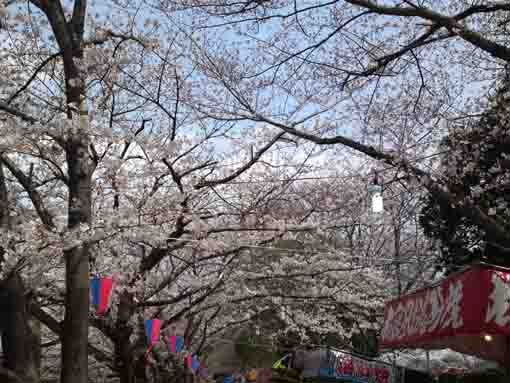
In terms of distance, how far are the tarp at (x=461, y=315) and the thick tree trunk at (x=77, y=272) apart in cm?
376

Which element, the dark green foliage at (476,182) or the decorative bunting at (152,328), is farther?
the decorative bunting at (152,328)

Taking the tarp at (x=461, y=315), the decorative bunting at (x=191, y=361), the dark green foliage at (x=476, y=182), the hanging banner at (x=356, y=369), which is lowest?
the decorative bunting at (x=191, y=361)

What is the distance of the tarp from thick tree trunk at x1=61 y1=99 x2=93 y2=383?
3.76 m

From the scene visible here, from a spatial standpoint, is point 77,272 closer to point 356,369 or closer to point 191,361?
point 356,369

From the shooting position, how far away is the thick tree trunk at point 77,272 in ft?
19.5

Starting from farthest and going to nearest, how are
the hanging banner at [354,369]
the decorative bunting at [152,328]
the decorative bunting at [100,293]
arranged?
1. the hanging banner at [354,369]
2. the decorative bunting at [152,328]
3. the decorative bunting at [100,293]

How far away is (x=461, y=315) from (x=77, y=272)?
398cm

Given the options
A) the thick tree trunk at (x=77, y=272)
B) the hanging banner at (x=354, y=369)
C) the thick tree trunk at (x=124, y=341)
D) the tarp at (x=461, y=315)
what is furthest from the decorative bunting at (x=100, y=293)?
the hanging banner at (x=354, y=369)

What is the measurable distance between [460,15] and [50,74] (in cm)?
595

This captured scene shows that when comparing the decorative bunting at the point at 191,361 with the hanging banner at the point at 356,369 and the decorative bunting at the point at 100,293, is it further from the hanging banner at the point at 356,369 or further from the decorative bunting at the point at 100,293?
the decorative bunting at the point at 100,293

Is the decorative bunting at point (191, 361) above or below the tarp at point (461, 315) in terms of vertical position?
below

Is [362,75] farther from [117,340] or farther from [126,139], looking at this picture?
[117,340]

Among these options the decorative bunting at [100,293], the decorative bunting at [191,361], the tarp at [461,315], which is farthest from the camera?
the decorative bunting at [191,361]

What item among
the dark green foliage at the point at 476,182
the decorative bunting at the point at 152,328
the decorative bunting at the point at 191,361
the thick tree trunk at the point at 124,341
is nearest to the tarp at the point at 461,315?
the dark green foliage at the point at 476,182
